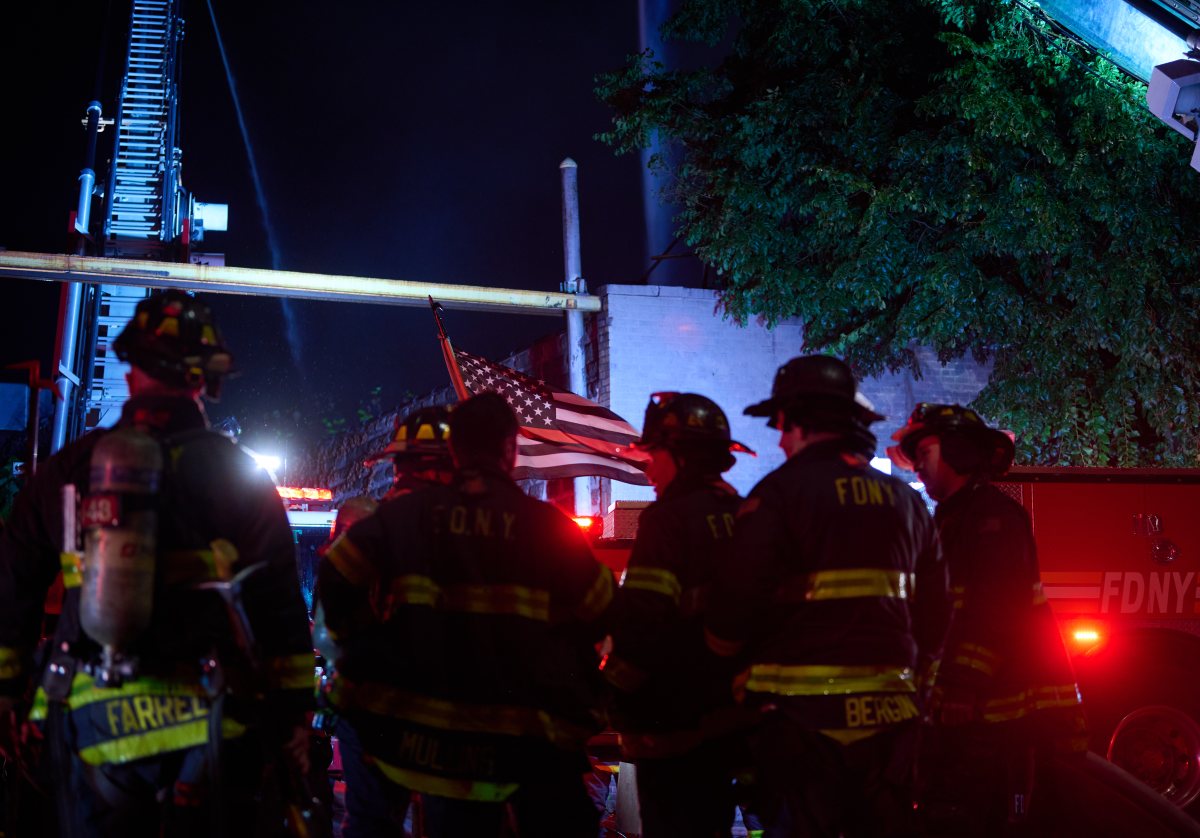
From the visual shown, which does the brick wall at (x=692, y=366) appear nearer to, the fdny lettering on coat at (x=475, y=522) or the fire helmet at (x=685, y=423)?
the fire helmet at (x=685, y=423)

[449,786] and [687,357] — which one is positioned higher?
[687,357]

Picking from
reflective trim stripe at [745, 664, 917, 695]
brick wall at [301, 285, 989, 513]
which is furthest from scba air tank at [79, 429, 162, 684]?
brick wall at [301, 285, 989, 513]

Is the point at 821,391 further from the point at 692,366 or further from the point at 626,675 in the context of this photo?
the point at 692,366

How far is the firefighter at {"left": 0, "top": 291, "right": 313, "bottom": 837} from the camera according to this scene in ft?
10.4

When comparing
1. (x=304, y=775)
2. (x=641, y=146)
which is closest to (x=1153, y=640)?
(x=304, y=775)

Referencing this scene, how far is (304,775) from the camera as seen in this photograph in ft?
11.5

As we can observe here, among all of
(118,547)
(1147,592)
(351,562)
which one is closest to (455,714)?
(351,562)

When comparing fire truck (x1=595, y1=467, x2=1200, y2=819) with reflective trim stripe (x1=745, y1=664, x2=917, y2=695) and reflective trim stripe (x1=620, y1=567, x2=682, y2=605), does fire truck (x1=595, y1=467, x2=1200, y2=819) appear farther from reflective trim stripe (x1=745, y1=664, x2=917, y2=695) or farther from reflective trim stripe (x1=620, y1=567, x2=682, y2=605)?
reflective trim stripe (x1=745, y1=664, x2=917, y2=695)

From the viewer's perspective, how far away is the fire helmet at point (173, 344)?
3.52 m

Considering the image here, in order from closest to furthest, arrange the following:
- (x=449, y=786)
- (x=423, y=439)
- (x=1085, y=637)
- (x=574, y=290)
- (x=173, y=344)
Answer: (x=173, y=344) < (x=449, y=786) < (x=423, y=439) < (x=1085, y=637) < (x=574, y=290)

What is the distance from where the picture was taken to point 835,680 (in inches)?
149

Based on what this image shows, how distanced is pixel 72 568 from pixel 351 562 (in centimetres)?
90

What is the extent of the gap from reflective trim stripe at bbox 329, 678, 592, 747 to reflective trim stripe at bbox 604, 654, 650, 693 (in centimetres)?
51

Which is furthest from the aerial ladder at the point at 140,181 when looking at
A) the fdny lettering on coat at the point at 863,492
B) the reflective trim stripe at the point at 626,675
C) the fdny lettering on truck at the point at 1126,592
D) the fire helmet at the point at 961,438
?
the fdny lettering on coat at the point at 863,492
